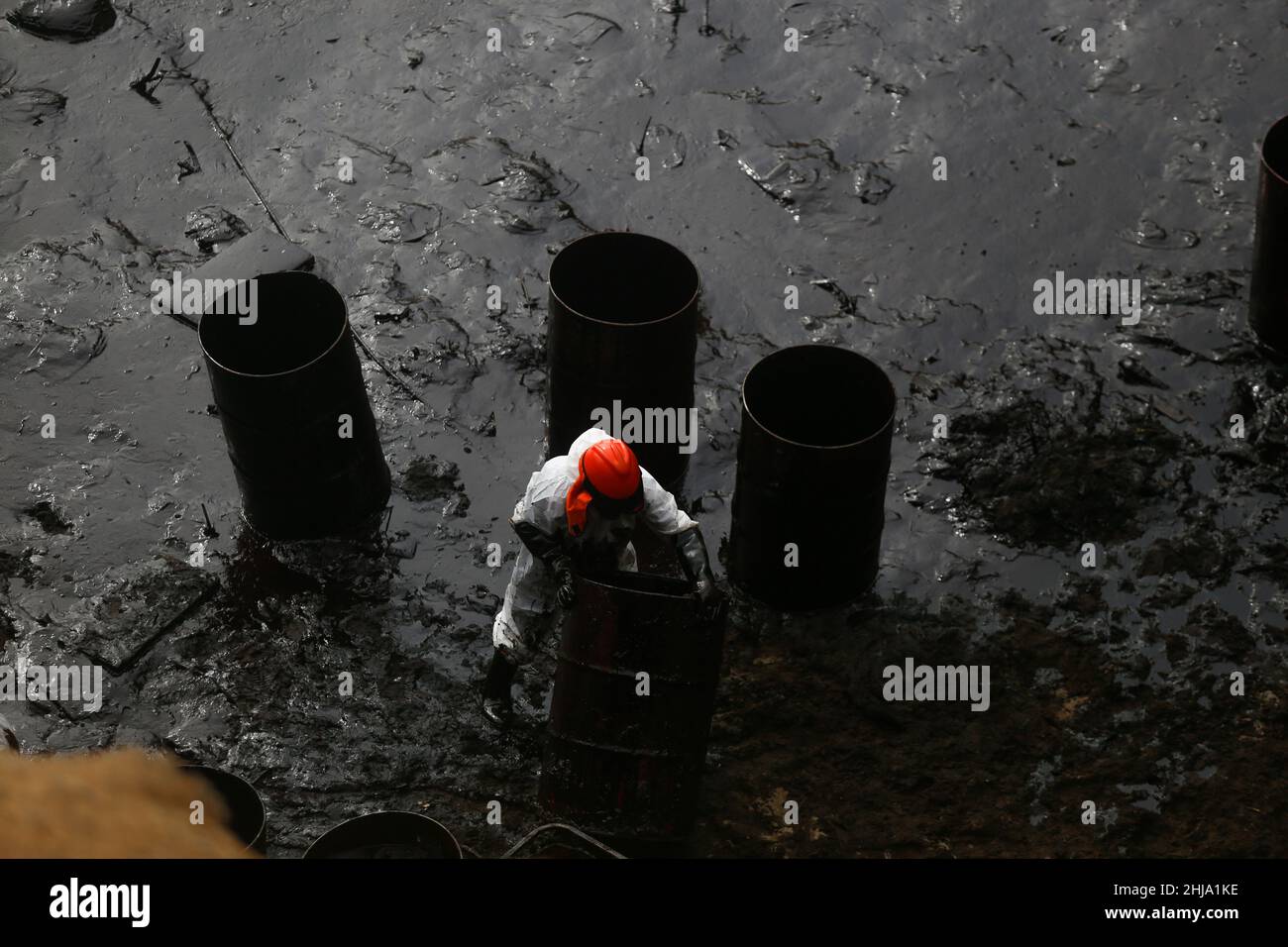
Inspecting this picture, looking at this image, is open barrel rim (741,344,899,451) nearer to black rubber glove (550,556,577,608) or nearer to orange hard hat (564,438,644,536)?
orange hard hat (564,438,644,536)

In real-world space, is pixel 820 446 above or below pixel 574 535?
above

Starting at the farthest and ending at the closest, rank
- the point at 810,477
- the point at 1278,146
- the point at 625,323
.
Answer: the point at 1278,146, the point at 625,323, the point at 810,477

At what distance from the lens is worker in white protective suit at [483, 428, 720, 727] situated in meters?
5.76

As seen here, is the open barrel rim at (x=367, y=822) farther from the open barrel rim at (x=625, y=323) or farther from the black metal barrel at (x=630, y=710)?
the open barrel rim at (x=625, y=323)

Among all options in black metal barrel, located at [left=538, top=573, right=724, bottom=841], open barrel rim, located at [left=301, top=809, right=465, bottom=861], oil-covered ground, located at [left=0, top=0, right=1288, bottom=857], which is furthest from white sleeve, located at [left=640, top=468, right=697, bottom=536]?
open barrel rim, located at [left=301, top=809, right=465, bottom=861]

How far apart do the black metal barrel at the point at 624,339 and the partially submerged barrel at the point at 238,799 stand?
252 centimetres

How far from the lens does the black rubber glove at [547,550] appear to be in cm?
586

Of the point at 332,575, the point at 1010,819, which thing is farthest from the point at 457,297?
the point at 1010,819

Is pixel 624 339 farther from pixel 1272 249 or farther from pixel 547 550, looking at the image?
pixel 1272 249

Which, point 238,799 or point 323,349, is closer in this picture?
point 238,799

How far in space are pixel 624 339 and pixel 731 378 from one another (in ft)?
4.08

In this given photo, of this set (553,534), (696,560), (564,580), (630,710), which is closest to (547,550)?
(553,534)

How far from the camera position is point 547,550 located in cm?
600
